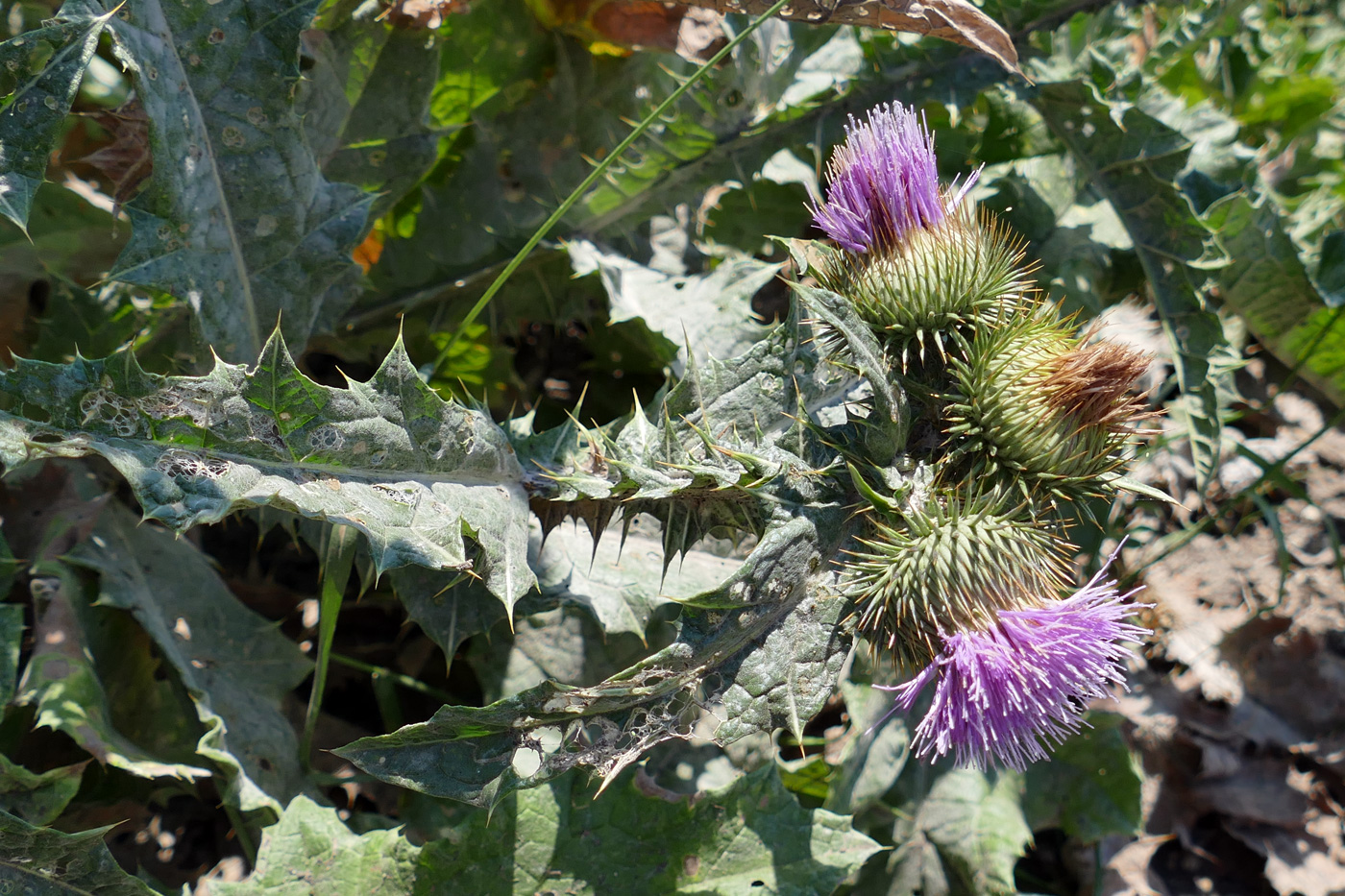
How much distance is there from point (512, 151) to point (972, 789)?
3.24 m

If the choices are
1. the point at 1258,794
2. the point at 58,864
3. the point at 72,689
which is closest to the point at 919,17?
the point at 72,689

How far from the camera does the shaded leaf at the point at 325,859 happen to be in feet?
8.16

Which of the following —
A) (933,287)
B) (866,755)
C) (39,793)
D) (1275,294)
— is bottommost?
(866,755)

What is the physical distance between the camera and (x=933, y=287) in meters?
2.43

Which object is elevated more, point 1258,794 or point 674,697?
point 674,697

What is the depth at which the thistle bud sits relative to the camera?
2432 millimetres

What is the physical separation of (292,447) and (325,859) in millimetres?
1317

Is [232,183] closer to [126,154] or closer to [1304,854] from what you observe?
[126,154]

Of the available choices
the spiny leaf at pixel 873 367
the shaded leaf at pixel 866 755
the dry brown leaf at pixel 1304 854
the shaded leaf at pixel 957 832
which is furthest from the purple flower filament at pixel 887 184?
the dry brown leaf at pixel 1304 854

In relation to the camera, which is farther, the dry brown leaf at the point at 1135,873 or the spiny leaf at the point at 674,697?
the dry brown leaf at the point at 1135,873

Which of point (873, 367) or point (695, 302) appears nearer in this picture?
point (873, 367)

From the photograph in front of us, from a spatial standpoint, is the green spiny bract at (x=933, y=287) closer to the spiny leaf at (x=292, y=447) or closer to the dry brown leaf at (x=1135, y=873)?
the spiny leaf at (x=292, y=447)

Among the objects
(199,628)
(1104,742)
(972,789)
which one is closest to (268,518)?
Result: (199,628)

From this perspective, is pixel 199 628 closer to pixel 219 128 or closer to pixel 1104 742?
pixel 219 128
